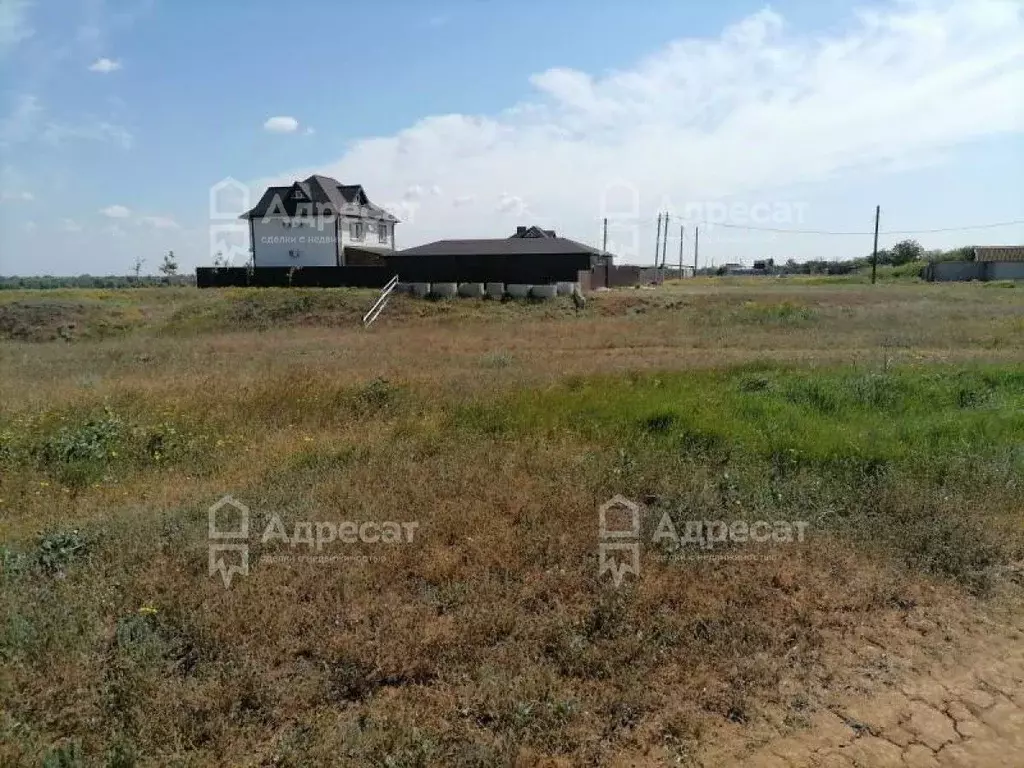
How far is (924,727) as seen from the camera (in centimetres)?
315

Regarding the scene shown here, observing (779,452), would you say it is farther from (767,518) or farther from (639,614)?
(639,614)

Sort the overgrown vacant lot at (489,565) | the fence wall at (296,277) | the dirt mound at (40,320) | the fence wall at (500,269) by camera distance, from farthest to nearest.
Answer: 1. the fence wall at (296,277)
2. the fence wall at (500,269)
3. the dirt mound at (40,320)
4. the overgrown vacant lot at (489,565)

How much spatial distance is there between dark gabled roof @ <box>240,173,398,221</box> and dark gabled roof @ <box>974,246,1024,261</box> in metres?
51.4

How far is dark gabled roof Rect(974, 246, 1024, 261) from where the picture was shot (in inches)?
2159

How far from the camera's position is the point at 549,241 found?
34625mm

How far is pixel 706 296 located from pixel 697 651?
26835mm

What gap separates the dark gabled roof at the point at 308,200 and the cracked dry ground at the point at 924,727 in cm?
4207

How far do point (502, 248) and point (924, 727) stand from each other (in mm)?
31428

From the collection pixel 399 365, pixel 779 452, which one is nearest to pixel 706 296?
pixel 399 365

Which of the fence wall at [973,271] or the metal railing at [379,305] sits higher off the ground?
the fence wall at [973,271]

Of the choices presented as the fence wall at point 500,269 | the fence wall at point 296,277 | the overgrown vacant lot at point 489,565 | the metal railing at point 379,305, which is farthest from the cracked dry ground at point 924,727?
the fence wall at point 296,277

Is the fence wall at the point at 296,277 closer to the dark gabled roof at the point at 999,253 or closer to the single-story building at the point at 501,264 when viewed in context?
the single-story building at the point at 501,264

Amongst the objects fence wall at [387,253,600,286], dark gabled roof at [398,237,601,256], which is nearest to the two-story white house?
dark gabled roof at [398,237,601,256]

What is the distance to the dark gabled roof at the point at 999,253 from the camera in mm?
54844
